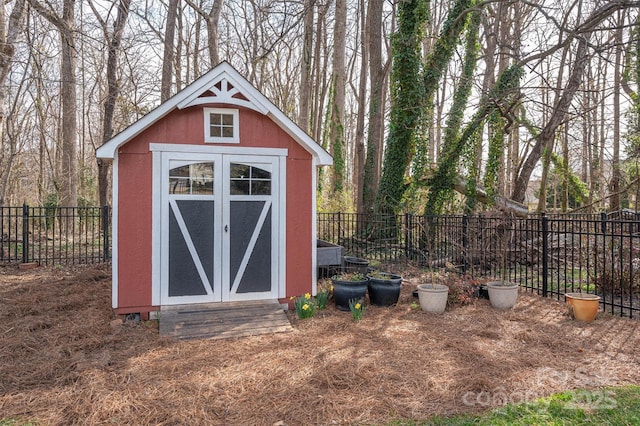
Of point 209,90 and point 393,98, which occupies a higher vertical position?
point 393,98

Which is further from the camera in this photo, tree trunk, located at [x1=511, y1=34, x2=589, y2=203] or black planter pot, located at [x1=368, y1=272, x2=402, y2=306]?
tree trunk, located at [x1=511, y1=34, x2=589, y2=203]

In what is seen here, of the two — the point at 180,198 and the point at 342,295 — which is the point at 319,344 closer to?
the point at 342,295

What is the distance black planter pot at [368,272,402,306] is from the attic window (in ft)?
10.3

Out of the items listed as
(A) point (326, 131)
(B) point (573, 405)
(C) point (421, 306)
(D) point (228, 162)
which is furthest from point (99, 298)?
(A) point (326, 131)

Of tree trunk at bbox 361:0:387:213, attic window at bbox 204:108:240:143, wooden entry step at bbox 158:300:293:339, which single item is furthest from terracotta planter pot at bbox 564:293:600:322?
tree trunk at bbox 361:0:387:213

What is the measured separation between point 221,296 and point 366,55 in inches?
627

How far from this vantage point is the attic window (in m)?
→ 6.11

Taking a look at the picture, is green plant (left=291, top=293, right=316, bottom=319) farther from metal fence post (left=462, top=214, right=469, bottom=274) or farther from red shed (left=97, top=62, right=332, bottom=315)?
metal fence post (left=462, top=214, right=469, bottom=274)

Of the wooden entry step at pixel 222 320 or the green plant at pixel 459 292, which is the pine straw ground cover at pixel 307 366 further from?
the green plant at pixel 459 292

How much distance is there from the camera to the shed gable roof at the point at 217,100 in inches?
221

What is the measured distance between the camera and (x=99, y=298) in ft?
22.9

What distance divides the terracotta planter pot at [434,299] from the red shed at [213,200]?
174 centimetres

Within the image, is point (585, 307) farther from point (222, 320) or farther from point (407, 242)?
point (407, 242)

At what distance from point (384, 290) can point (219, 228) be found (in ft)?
9.06
